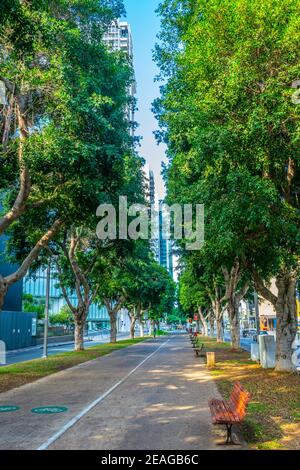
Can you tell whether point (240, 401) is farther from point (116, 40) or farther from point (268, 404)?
point (116, 40)

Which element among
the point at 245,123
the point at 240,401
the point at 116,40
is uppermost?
the point at 116,40

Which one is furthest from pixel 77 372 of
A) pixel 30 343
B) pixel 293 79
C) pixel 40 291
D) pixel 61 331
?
pixel 40 291

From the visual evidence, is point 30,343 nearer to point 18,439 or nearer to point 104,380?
point 104,380

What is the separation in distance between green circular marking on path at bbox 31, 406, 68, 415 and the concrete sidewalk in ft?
0.56

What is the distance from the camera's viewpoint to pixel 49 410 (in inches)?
430

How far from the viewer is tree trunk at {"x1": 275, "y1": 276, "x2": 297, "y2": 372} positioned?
55.6ft

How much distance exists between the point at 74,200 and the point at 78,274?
50.4ft

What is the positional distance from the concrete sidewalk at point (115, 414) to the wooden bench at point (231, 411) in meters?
0.35

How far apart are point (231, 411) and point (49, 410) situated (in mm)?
4713

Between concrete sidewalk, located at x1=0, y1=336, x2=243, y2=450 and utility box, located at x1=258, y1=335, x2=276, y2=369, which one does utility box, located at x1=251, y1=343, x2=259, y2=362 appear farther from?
concrete sidewalk, located at x1=0, y1=336, x2=243, y2=450

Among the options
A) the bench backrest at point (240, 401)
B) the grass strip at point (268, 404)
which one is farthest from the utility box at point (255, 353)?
the bench backrest at point (240, 401)

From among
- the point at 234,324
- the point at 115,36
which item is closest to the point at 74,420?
the point at 234,324

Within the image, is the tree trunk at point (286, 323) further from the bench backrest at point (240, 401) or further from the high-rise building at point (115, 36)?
the high-rise building at point (115, 36)

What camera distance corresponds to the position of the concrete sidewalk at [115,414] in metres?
7.84
